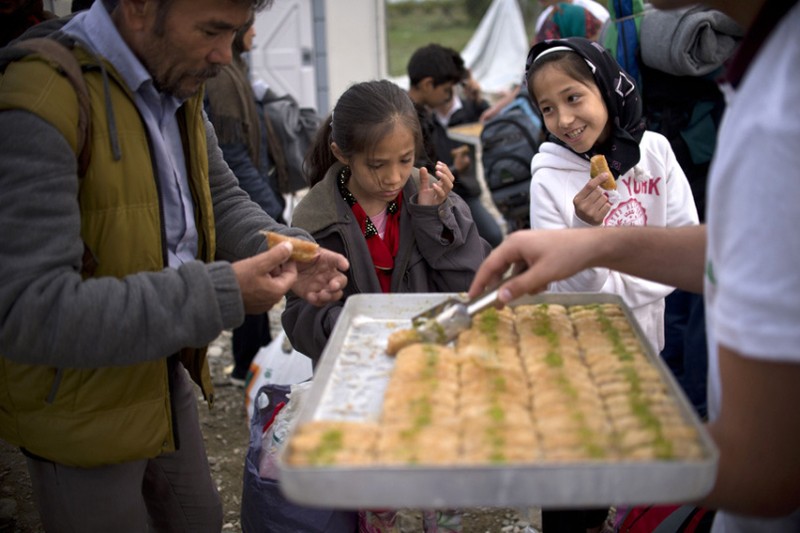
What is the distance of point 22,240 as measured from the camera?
6.10 feet

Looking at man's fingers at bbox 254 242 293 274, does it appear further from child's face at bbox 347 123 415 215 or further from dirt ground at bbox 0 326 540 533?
dirt ground at bbox 0 326 540 533

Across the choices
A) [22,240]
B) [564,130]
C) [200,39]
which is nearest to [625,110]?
[564,130]

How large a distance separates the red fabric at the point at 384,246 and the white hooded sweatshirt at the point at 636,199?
0.62 meters

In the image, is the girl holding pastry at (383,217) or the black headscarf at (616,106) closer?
the girl holding pastry at (383,217)

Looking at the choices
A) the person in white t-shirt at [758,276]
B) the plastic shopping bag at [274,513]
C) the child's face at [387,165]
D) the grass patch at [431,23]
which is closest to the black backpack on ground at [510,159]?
the child's face at [387,165]

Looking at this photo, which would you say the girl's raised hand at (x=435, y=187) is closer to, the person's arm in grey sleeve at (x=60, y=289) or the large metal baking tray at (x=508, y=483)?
the person's arm in grey sleeve at (x=60, y=289)

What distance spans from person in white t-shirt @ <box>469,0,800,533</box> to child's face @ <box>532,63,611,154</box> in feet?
5.29

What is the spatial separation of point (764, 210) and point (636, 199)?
199 cm

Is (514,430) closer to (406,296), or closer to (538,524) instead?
(406,296)

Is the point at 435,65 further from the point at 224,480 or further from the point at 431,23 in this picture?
the point at 431,23

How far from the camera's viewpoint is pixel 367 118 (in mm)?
3275

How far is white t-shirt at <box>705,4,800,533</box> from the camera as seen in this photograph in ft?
4.51

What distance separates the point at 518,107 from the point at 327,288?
367 centimetres

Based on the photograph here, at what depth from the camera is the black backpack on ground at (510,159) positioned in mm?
5508
